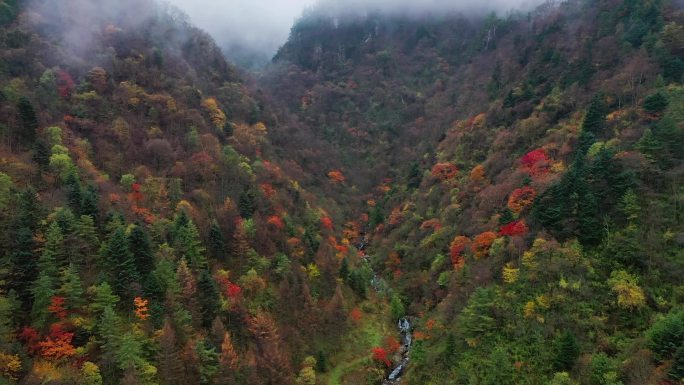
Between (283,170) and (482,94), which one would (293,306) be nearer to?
(283,170)

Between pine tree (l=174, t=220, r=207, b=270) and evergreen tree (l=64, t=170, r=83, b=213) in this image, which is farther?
pine tree (l=174, t=220, r=207, b=270)

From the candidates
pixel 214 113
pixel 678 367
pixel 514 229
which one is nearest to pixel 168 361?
pixel 678 367

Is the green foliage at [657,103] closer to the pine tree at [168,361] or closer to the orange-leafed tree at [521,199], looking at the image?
the orange-leafed tree at [521,199]

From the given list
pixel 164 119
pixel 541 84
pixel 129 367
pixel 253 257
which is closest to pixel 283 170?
pixel 164 119

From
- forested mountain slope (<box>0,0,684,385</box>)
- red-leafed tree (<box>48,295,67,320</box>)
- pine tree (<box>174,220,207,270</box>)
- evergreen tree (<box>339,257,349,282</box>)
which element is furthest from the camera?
evergreen tree (<box>339,257,349,282</box>)

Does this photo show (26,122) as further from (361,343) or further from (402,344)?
(402,344)

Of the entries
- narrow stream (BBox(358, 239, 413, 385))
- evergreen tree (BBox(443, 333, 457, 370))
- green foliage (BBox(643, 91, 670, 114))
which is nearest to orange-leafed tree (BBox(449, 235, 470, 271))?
narrow stream (BBox(358, 239, 413, 385))

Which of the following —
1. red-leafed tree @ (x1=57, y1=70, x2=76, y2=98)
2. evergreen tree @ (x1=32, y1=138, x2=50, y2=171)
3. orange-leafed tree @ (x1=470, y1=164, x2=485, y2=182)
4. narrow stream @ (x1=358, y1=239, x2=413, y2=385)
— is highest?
red-leafed tree @ (x1=57, y1=70, x2=76, y2=98)

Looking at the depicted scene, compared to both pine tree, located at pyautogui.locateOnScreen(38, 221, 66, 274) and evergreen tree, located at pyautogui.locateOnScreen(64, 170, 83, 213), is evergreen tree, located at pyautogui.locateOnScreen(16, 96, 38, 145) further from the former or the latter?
pine tree, located at pyautogui.locateOnScreen(38, 221, 66, 274)
